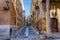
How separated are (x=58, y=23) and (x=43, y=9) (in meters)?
2.00

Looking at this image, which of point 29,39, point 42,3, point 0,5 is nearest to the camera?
point 29,39

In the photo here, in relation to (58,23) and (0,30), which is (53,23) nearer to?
(58,23)

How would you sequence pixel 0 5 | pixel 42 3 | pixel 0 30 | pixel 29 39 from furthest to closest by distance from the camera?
pixel 42 3
pixel 0 5
pixel 0 30
pixel 29 39

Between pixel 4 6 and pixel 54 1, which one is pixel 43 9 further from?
pixel 4 6

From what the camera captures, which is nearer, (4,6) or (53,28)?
(4,6)

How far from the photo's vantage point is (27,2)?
1385 cm

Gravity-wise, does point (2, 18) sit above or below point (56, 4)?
below

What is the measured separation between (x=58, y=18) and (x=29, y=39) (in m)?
7.07

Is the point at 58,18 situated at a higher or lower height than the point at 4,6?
lower

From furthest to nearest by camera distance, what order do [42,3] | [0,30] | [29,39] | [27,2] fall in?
1. [27,2]
2. [42,3]
3. [0,30]
4. [29,39]

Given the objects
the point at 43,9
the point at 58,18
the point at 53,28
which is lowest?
the point at 53,28

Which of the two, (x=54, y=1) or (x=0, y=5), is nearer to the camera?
(x=0, y=5)

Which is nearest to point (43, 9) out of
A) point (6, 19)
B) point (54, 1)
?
point (54, 1)

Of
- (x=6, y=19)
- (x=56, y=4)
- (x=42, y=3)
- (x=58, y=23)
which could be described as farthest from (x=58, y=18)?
(x=6, y=19)
